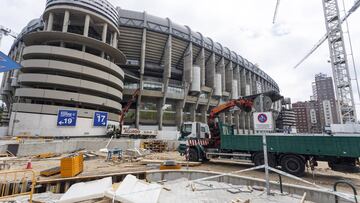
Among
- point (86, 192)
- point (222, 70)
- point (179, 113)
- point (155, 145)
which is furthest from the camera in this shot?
point (222, 70)

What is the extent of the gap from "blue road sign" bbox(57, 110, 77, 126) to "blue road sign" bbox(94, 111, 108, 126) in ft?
9.71

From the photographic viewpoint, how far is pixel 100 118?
86.9 ft

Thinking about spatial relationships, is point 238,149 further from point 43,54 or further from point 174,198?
point 43,54

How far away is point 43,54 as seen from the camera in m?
25.3

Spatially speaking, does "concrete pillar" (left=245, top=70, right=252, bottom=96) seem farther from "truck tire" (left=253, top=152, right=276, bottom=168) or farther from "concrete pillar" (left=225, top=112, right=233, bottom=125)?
"truck tire" (left=253, top=152, right=276, bottom=168)

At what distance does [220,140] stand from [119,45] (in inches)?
1305

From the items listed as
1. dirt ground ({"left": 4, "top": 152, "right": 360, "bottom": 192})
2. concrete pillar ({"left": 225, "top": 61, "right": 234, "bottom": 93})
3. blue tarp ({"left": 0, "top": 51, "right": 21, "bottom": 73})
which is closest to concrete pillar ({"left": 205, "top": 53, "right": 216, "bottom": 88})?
concrete pillar ({"left": 225, "top": 61, "right": 234, "bottom": 93})

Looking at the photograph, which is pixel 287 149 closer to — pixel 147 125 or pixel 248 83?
pixel 147 125

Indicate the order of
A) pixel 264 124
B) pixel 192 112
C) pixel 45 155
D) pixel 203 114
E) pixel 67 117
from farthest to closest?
1. pixel 203 114
2. pixel 192 112
3. pixel 67 117
4. pixel 45 155
5. pixel 264 124

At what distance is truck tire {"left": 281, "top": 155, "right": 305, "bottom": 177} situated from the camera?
8.27 meters

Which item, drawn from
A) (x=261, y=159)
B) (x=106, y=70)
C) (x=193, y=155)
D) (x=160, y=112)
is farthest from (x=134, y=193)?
(x=160, y=112)

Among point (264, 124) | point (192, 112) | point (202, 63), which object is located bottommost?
point (264, 124)

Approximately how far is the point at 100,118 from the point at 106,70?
9157mm

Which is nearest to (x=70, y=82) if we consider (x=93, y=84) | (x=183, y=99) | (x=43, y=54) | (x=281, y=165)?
(x=93, y=84)
